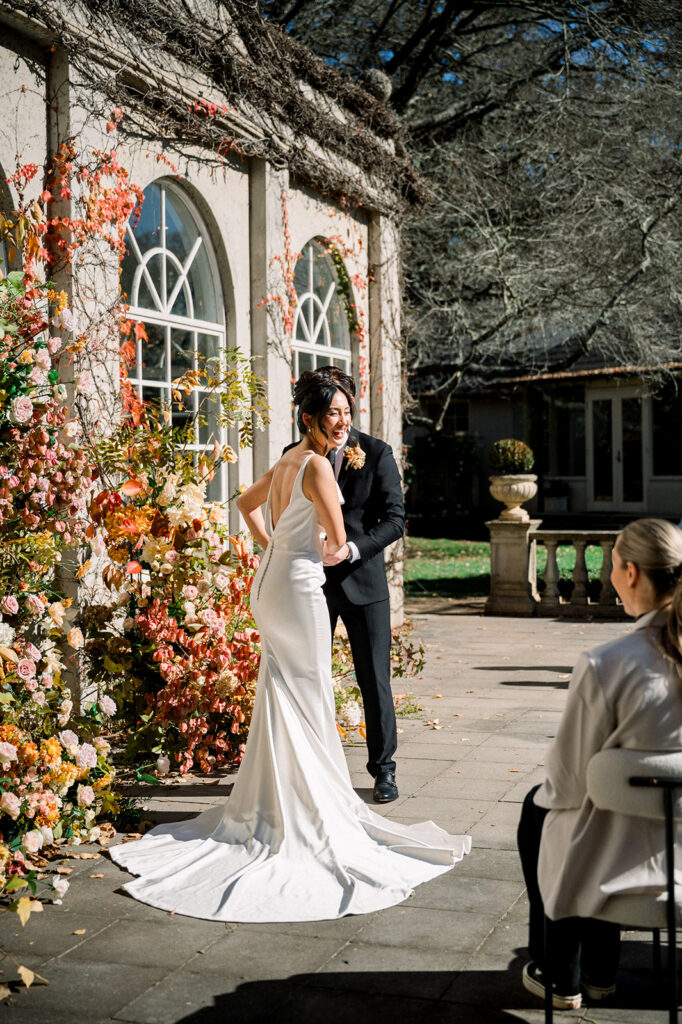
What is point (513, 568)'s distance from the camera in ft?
43.8

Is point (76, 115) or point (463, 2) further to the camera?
point (463, 2)

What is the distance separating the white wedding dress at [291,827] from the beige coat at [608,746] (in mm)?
1284

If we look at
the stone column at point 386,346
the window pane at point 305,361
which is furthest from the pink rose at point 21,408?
the stone column at point 386,346

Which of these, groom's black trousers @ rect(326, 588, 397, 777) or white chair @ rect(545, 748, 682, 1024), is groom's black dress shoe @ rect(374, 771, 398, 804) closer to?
groom's black trousers @ rect(326, 588, 397, 777)

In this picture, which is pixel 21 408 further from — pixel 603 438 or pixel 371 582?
pixel 603 438

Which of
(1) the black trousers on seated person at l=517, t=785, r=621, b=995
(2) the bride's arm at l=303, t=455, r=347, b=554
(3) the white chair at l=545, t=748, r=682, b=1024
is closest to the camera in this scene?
(3) the white chair at l=545, t=748, r=682, b=1024

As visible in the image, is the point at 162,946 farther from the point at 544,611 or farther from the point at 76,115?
the point at 544,611

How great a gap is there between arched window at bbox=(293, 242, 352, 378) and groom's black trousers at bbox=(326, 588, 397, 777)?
4197mm

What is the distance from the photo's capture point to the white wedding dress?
412cm

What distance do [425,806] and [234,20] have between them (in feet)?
19.5

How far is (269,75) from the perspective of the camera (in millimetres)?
8555

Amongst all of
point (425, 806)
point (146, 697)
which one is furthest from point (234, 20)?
point (425, 806)

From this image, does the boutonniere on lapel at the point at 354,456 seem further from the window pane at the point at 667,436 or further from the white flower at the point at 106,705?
the window pane at the point at 667,436

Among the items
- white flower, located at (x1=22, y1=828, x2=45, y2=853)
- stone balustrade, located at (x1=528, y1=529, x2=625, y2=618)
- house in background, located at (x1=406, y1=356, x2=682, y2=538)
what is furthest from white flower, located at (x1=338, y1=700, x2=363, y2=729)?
house in background, located at (x1=406, y1=356, x2=682, y2=538)
